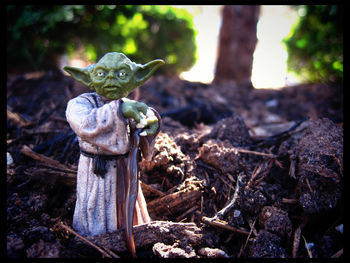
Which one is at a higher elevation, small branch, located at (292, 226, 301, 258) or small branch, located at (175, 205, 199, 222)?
small branch, located at (175, 205, 199, 222)

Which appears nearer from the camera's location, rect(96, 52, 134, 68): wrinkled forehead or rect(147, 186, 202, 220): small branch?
rect(96, 52, 134, 68): wrinkled forehead

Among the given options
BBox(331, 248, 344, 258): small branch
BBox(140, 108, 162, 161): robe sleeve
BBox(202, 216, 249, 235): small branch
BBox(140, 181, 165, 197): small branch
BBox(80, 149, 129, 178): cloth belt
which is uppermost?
BBox(140, 108, 162, 161): robe sleeve

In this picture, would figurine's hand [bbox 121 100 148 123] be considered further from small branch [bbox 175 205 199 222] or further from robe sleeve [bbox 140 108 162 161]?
small branch [bbox 175 205 199 222]

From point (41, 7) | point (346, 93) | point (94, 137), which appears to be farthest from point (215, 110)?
point (41, 7)

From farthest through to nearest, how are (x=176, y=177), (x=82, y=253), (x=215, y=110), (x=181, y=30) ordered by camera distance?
(x=181, y=30), (x=215, y=110), (x=176, y=177), (x=82, y=253)

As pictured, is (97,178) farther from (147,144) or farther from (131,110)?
(131,110)

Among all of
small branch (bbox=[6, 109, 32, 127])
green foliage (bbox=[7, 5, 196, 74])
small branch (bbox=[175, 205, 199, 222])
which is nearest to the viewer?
small branch (bbox=[175, 205, 199, 222])

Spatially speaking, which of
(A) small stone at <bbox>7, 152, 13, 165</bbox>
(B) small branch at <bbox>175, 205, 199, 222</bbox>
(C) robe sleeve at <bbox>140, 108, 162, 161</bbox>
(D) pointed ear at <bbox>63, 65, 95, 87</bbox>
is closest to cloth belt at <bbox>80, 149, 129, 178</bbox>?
(C) robe sleeve at <bbox>140, 108, 162, 161</bbox>

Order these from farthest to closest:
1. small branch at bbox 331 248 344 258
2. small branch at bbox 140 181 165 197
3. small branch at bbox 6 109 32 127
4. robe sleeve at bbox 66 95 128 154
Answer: small branch at bbox 6 109 32 127 < small branch at bbox 140 181 165 197 < small branch at bbox 331 248 344 258 < robe sleeve at bbox 66 95 128 154

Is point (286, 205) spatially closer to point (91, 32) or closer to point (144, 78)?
point (144, 78)
